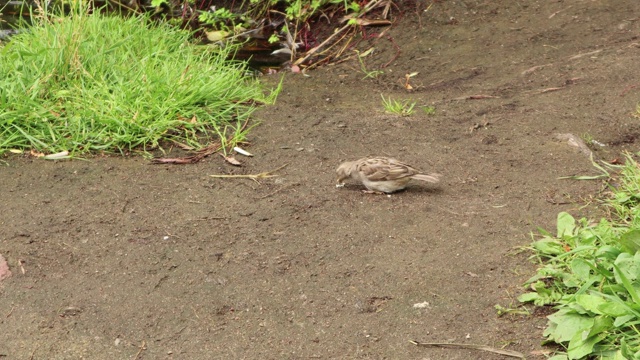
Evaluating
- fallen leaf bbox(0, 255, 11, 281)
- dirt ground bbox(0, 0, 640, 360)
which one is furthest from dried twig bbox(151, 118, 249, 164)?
fallen leaf bbox(0, 255, 11, 281)

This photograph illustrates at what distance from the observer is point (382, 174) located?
16.8ft

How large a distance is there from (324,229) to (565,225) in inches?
54.5

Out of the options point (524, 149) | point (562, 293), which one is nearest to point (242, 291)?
point (562, 293)

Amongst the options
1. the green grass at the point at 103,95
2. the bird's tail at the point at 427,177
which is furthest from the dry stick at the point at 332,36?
the bird's tail at the point at 427,177

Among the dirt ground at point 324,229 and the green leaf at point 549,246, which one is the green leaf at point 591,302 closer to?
the dirt ground at point 324,229

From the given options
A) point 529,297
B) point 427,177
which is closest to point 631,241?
point 529,297

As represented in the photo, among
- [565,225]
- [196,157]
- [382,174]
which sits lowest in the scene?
[196,157]

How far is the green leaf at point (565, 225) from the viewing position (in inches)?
166

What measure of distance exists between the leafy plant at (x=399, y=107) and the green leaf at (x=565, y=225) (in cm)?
→ 220

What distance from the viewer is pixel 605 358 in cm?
334

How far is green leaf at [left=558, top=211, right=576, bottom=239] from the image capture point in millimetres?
4227

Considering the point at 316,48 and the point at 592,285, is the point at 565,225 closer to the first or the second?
the point at 592,285

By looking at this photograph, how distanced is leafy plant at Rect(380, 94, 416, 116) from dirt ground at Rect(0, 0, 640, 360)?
0.09 metres

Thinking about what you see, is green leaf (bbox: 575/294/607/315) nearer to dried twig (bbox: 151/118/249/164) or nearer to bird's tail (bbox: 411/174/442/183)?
bird's tail (bbox: 411/174/442/183)
